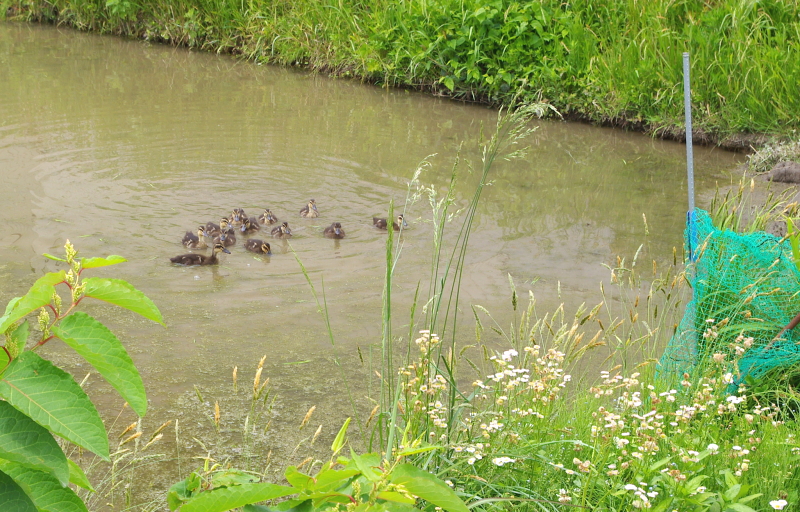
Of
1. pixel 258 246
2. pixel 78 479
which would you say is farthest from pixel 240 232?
pixel 78 479

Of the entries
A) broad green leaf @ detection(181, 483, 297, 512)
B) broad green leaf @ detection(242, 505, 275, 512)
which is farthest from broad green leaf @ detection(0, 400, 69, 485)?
broad green leaf @ detection(242, 505, 275, 512)

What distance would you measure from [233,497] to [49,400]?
413mm

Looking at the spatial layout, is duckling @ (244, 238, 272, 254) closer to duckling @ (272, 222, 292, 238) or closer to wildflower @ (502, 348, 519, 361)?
duckling @ (272, 222, 292, 238)

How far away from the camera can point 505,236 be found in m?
8.09

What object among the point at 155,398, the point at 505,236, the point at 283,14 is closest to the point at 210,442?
the point at 155,398

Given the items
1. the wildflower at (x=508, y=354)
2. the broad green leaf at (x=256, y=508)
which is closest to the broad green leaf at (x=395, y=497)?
the broad green leaf at (x=256, y=508)

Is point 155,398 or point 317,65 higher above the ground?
point 317,65

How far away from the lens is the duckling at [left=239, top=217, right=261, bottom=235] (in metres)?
7.91

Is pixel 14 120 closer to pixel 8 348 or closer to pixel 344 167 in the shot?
pixel 344 167

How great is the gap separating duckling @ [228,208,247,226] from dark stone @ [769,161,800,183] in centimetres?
559

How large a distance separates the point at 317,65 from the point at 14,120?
16.8ft

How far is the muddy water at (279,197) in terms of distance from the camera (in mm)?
5867

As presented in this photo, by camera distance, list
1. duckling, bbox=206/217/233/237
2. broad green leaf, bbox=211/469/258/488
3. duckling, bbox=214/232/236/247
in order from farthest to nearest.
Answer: duckling, bbox=206/217/233/237 < duckling, bbox=214/232/236/247 < broad green leaf, bbox=211/469/258/488

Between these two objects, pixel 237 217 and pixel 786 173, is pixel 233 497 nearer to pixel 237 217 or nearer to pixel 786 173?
pixel 237 217
